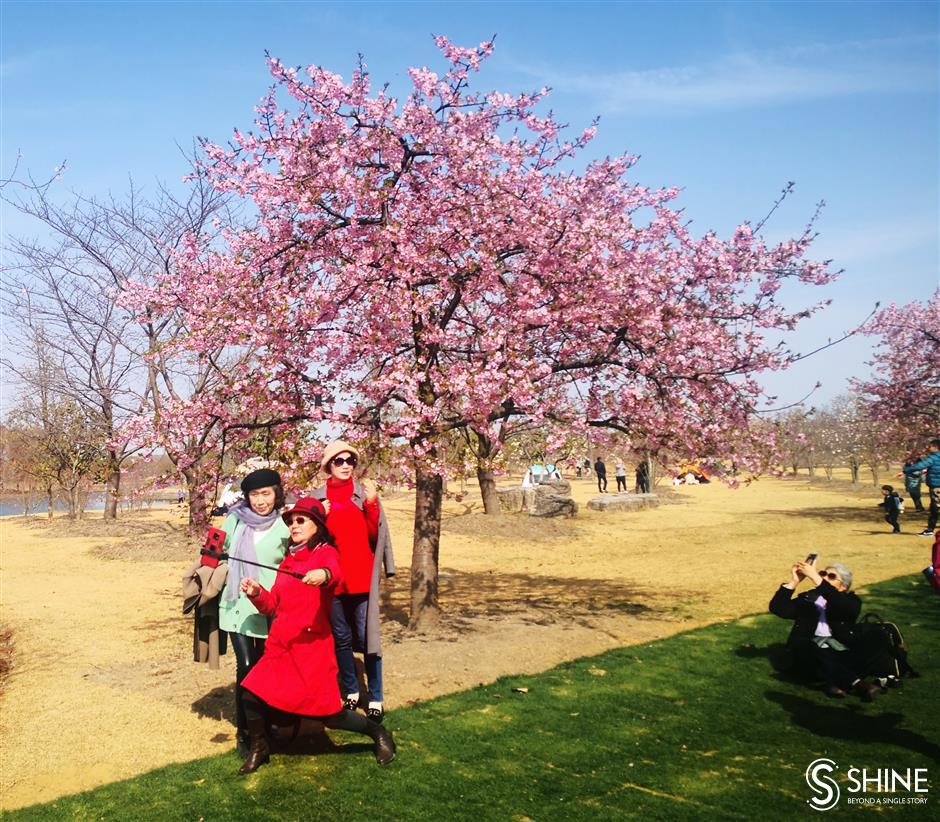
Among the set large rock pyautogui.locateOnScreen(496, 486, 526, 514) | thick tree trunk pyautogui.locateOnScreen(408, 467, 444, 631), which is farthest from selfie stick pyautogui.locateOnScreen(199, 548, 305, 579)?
large rock pyautogui.locateOnScreen(496, 486, 526, 514)

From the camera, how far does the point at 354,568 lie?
250 inches

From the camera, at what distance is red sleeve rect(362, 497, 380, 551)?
A: 21.3ft

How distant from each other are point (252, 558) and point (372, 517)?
106cm

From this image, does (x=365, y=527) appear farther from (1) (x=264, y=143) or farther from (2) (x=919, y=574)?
(2) (x=919, y=574)

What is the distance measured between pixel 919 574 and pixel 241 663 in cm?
1220

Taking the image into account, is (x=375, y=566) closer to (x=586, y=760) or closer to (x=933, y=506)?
(x=586, y=760)

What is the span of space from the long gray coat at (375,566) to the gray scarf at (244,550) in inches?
26.3

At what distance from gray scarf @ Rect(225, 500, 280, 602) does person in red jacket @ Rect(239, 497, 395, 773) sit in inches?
15.7

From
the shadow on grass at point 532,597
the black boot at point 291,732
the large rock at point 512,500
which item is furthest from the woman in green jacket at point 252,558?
the large rock at point 512,500

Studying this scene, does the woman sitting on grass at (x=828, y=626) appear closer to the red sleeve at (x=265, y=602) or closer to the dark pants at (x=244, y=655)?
the red sleeve at (x=265, y=602)

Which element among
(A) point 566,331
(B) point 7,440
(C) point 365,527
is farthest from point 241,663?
(B) point 7,440

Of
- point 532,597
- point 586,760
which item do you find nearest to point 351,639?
point 586,760

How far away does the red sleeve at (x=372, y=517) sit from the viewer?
6.49 metres

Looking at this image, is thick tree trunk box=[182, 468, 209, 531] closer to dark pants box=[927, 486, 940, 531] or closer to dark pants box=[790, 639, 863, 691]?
dark pants box=[790, 639, 863, 691]
